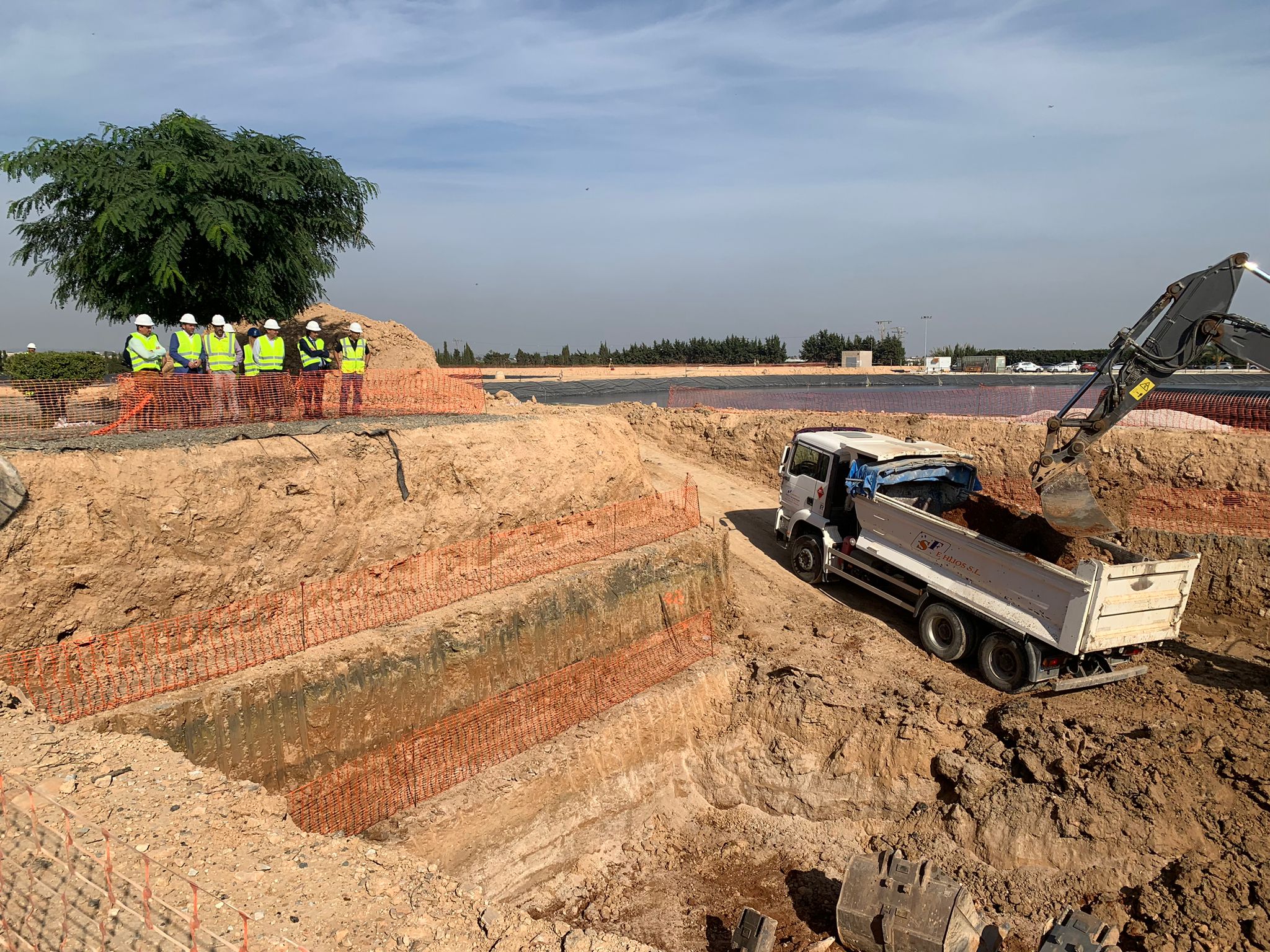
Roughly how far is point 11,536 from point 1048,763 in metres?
10.2

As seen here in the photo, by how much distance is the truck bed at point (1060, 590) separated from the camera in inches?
328

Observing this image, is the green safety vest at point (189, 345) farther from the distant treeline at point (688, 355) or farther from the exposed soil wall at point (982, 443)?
the distant treeline at point (688, 355)

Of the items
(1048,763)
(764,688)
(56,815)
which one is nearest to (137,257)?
(56,815)

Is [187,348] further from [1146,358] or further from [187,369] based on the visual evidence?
[1146,358]

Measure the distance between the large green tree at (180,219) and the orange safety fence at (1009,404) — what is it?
1223 centimetres

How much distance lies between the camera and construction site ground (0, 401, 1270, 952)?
489 centimetres

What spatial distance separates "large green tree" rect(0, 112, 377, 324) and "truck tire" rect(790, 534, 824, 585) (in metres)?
10.2

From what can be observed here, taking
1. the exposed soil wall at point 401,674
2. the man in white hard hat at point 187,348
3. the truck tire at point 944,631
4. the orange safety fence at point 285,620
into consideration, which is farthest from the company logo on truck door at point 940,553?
the man in white hard hat at point 187,348

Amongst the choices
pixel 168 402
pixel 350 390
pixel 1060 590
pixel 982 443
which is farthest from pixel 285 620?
pixel 982 443

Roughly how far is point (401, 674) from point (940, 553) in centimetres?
687

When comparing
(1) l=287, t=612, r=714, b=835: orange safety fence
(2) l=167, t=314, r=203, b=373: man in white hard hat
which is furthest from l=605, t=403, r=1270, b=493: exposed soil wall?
(2) l=167, t=314, r=203, b=373: man in white hard hat

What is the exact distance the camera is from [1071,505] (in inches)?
372

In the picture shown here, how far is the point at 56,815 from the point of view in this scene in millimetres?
4844

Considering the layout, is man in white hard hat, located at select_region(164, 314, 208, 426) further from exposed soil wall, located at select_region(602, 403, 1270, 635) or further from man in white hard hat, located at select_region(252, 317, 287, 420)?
exposed soil wall, located at select_region(602, 403, 1270, 635)
